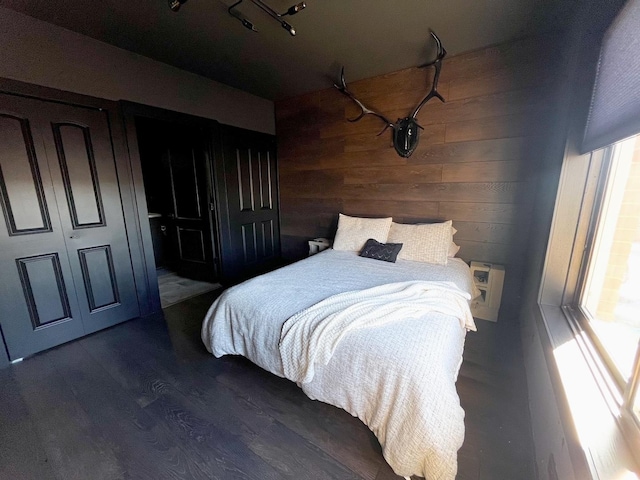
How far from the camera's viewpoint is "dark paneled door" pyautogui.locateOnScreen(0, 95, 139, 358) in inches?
72.5

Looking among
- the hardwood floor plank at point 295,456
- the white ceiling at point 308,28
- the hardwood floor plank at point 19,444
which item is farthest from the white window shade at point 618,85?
the hardwood floor plank at point 19,444

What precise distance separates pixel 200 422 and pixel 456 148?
9.71ft

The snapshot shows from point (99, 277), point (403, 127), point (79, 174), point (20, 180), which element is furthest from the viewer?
point (403, 127)

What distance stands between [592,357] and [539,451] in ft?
1.67

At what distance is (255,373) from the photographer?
1.78 metres

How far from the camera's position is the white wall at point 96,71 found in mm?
1800

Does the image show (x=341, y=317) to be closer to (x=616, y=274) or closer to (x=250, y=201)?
(x=616, y=274)

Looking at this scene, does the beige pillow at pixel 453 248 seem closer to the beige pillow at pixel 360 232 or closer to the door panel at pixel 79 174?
the beige pillow at pixel 360 232

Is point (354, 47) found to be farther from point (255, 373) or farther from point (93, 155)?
point (255, 373)

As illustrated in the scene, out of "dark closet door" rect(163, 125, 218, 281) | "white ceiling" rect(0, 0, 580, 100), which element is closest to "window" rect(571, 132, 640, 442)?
"white ceiling" rect(0, 0, 580, 100)

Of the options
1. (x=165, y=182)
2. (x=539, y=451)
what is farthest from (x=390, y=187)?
(x=165, y=182)

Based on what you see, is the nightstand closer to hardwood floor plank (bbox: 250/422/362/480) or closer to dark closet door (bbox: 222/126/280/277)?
hardwood floor plank (bbox: 250/422/362/480)

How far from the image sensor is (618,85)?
40.6 inches

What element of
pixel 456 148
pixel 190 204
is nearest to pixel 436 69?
pixel 456 148
